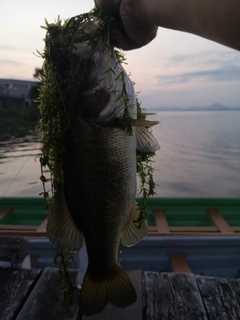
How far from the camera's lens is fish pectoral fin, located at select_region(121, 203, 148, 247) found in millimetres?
2178

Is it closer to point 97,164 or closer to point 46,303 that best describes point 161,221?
point 46,303

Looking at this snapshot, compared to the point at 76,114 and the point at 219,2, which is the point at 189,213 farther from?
the point at 219,2

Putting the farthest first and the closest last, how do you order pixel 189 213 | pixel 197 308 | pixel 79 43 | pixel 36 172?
pixel 36 172, pixel 189 213, pixel 197 308, pixel 79 43

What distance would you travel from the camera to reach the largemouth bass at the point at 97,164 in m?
1.86

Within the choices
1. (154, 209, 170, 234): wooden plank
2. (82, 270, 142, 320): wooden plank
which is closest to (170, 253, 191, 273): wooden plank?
(154, 209, 170, 234): wooden plank

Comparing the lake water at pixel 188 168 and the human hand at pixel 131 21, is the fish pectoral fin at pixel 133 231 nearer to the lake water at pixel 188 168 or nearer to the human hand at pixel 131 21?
the human hand at pixel 131 21

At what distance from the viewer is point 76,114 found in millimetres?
1889

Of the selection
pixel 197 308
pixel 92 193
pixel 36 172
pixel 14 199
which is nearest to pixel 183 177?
pixel 36 172

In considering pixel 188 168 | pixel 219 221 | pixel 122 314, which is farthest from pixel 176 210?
pixel 188 168

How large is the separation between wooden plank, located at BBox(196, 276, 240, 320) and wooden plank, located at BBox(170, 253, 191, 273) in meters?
1.16

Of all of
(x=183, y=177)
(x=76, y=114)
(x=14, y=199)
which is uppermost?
(x=76, y=114)

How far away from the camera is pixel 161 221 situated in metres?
5.77

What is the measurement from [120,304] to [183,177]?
9803mm

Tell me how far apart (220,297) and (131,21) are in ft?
7.52
